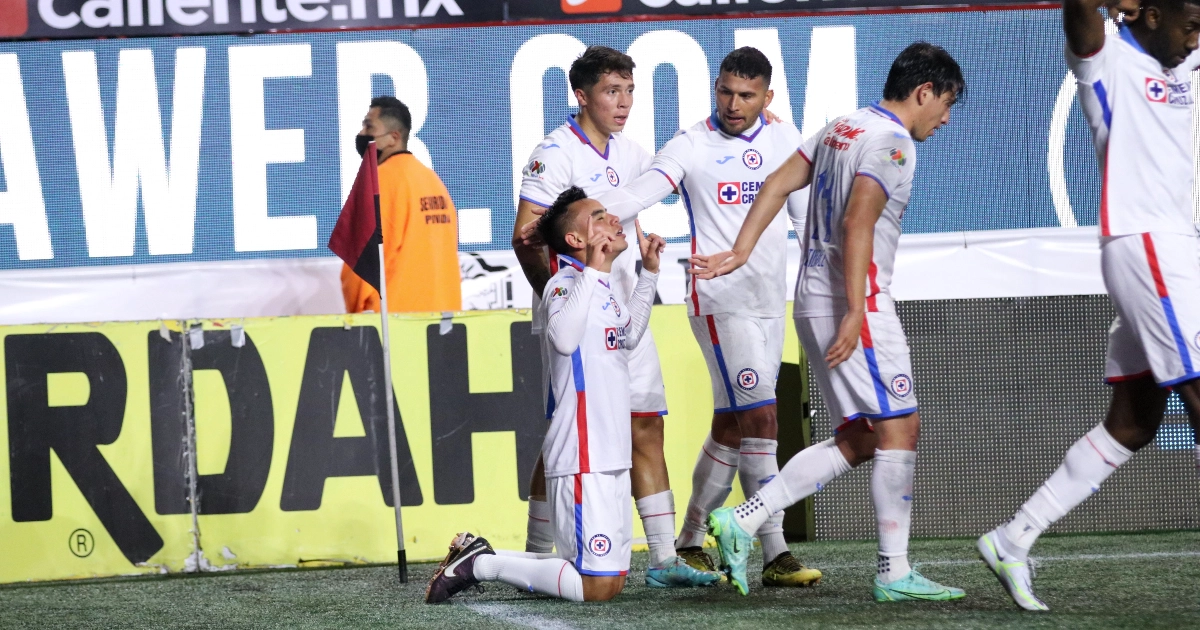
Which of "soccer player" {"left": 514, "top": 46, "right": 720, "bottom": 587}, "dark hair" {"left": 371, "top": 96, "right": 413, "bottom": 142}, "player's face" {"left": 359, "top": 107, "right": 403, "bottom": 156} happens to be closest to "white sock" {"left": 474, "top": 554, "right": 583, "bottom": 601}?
"soccer player" {"left": 514, "top": 46, "right": 720, "bottom": 587}

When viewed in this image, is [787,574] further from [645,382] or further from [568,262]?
[568,262]

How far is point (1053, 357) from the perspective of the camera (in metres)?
5.78

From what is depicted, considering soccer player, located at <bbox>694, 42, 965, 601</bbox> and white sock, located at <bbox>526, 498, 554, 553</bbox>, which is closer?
soccer player, located at <bbox>694, 42, 965, 601</bbox>

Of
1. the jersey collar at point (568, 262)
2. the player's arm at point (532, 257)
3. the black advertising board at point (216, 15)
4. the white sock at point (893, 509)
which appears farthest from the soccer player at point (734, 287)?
the black advertising board at point (216, 15)

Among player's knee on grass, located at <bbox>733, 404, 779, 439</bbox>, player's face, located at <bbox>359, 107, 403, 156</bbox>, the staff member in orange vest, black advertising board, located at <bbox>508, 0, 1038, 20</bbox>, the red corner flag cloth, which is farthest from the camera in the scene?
black advertising board, located at <bbox>508, 0, 1038, 20</bbox>

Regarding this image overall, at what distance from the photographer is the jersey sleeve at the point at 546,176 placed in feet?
14.8

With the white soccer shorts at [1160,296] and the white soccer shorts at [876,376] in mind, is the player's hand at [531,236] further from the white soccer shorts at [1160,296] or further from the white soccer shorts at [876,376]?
the white soccer shorts at [1160,296]

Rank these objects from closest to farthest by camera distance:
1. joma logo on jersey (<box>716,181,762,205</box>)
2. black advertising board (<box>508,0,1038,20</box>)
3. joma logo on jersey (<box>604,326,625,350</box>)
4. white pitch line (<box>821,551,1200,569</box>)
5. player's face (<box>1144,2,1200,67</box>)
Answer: player's face (<box>1144,2,1200,67</box>), joma logo on jersey (<box>604,326,625,350</box>), joma logo on jersey (<box>716,181,762,205</box>), white pitch line (<box>821,551,1200,569</box>), black advertising board (<box>508,0,1038,20</box>)

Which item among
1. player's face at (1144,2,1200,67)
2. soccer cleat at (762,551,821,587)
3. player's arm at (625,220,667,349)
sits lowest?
soccer cleat at (762,551,821,587)

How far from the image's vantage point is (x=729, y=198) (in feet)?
15.4

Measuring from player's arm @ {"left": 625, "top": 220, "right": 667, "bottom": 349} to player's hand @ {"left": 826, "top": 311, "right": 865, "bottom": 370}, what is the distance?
66cm

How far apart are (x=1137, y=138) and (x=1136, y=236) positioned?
0.27 m

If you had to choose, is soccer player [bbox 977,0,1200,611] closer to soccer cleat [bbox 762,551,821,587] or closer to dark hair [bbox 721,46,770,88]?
soccer cleat [bbox 762,551,821,587]

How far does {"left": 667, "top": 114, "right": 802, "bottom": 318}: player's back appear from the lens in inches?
182
